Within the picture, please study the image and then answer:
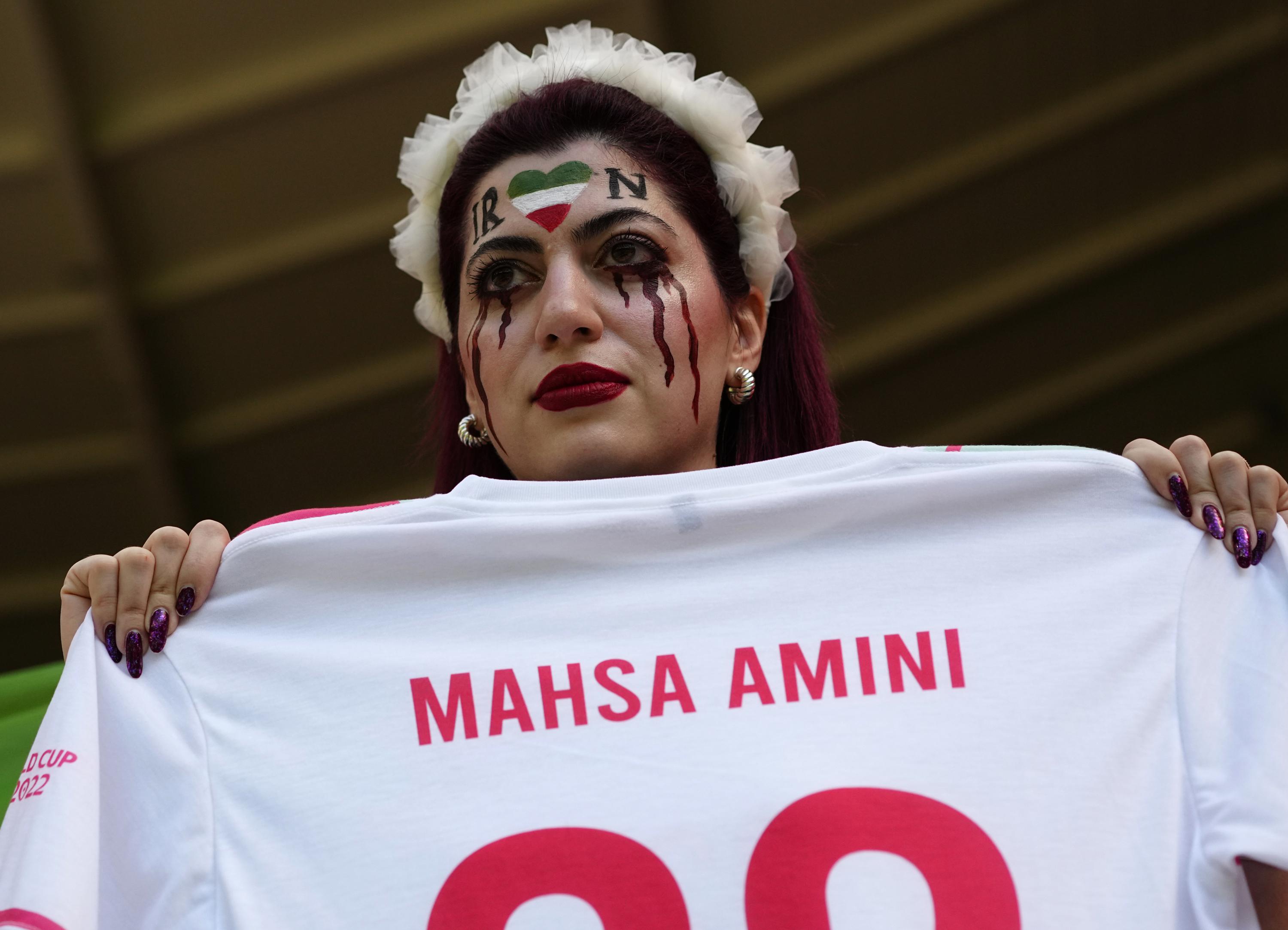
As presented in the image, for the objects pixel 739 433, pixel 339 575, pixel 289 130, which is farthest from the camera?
pixel 289 130

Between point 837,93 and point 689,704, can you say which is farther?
point 837,93

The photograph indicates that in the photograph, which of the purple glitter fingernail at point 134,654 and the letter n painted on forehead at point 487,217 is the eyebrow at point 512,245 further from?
the purple glitter fingernail at point 134,654

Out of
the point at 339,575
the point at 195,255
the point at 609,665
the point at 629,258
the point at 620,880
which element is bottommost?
the point at 620,880

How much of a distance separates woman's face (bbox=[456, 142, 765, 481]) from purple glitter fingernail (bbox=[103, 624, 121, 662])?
0.60m

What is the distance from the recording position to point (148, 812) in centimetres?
141

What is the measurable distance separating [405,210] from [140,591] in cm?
244

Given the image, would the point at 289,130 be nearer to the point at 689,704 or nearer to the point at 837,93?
the point at 837,93

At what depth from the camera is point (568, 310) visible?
1.80 m

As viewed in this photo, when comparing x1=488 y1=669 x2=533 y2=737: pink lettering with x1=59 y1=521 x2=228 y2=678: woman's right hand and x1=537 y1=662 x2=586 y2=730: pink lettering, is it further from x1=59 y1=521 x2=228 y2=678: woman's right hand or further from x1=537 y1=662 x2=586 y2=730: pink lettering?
x1=59 y1=521 x2=228 y2=678: woman's right hand

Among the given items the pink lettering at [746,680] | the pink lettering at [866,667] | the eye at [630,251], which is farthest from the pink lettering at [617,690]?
the eye at [630,251]

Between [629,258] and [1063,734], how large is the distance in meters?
0.90

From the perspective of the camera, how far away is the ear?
210cm

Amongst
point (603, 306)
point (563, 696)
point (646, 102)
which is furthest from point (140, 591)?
point (646, 102)

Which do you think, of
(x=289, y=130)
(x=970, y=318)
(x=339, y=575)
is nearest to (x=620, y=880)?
(x=339, y=575)
